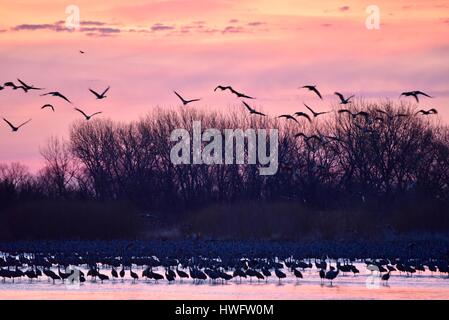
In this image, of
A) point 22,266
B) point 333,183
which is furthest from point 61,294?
point 333,183

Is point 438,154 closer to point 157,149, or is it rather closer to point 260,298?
point 157,149

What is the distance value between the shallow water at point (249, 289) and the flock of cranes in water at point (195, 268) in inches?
9.7

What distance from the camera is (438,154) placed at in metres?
71.0

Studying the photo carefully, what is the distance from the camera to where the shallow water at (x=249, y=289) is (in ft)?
109

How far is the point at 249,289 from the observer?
3512 centimetres

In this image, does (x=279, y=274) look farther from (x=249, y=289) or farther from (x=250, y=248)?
(x=250, y=248)

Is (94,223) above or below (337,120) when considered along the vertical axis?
below

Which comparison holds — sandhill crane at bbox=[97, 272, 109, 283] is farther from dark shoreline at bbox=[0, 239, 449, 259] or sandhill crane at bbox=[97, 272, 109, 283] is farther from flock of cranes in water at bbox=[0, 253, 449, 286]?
dark shoreline at bbox=[0, 239, 449, 259]

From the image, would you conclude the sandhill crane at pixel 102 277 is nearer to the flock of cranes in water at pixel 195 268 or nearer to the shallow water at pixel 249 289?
the flock of cranes in water at pixel 195 268

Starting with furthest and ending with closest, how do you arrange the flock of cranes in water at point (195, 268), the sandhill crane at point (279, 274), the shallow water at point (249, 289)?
1. the flock of cranes in water at point (195, 268)
2. the sandhill crane at point (279, 274)
3. the shallow water at point (249, 289)

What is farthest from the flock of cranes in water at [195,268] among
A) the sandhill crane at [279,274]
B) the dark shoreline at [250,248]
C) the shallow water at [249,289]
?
the dark shoreline at [250,248]

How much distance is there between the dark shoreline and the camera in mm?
44250

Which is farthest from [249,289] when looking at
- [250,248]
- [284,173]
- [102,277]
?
[284,173]

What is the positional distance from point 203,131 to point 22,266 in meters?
31.0
